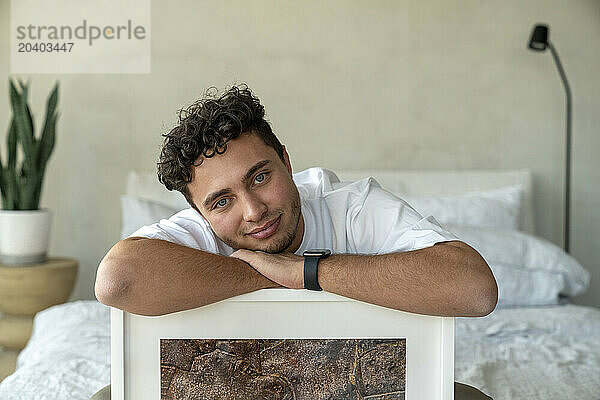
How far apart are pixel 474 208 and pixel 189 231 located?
1.69m

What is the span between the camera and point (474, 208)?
2834 millimetres

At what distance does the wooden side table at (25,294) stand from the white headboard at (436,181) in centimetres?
44

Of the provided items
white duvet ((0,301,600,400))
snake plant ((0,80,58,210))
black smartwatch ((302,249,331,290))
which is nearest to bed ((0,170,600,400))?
white duvet ((0,301,600,400))

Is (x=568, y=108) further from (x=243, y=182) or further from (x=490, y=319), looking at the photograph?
(x=243, y=182)

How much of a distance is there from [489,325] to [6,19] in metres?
2.40

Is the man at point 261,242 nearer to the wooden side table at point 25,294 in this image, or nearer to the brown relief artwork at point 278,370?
the brown relief artwork at point 278,370

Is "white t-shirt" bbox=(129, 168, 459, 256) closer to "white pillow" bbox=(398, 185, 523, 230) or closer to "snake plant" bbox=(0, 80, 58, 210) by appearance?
"white pillow" bbox=(398, 185, 523, 230)

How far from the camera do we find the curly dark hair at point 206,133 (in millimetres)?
1251

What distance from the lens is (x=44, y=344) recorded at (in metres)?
2.08

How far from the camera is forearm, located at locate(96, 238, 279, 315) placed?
42.3 inches

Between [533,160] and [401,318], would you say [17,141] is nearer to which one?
[533,160]

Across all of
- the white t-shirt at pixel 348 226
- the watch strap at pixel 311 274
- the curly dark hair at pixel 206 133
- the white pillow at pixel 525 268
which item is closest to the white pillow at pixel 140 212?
the white pillow at pixel 525 268

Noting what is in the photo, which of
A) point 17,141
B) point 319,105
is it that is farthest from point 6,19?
point 319,105

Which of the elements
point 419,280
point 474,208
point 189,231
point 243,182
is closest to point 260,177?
point 243,182
